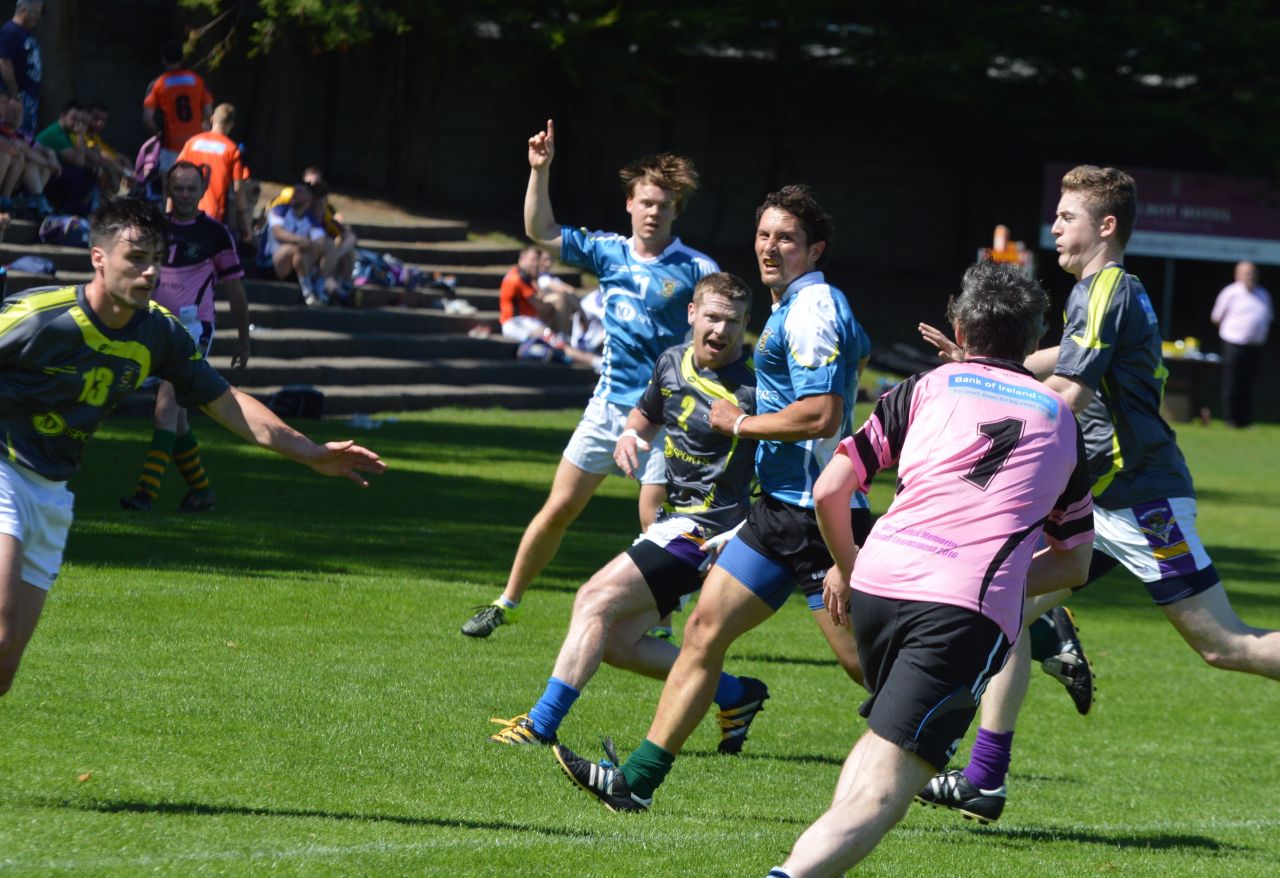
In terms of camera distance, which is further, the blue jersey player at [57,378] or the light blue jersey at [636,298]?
the light blue jersey at [636,298]

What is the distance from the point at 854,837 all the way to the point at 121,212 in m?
3.23

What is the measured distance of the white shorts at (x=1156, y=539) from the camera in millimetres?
6996

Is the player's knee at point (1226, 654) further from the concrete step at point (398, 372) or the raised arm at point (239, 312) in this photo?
the concrete step at point (398, 372)

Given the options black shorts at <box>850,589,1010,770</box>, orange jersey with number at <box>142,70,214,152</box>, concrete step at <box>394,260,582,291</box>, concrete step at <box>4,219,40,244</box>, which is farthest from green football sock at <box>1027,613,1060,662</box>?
concrete step at <box>394,260,582,291</box>

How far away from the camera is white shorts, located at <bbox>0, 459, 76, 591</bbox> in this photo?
6016mm

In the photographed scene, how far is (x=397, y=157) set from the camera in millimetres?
→ 31078

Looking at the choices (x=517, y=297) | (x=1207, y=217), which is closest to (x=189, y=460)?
(x=517, y=297)

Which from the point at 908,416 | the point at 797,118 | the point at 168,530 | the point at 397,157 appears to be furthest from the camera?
the point at 797,118

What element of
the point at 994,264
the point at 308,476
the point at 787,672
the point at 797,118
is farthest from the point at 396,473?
the point at 797,118

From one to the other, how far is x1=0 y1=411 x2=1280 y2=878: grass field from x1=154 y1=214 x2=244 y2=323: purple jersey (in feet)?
5.09

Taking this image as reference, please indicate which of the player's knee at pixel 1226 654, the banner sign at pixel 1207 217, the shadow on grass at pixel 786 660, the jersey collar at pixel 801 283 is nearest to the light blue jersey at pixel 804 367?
the jersey collar at pixel 801 283

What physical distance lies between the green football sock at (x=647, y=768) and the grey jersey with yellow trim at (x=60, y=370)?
210 cm

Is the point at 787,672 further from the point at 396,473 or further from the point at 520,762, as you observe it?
the point at 396,473

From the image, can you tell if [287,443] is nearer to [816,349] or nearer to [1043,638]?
[816,349]
